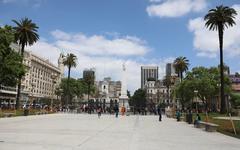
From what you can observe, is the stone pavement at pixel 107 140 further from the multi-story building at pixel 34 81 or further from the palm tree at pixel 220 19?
the multi-story building at pixel 34 81

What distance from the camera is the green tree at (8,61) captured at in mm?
49344

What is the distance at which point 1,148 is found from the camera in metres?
11.5

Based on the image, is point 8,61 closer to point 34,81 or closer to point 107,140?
point 107,140

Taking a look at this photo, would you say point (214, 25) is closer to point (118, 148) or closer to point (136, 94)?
point (118, 148)

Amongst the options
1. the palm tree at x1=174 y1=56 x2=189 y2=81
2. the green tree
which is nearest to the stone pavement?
the green tree

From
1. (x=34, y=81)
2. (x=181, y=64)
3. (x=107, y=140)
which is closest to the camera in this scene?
(x=107, y=140)

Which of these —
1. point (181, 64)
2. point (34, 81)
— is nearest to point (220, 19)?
point (181, 64)

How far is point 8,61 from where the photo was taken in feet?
170

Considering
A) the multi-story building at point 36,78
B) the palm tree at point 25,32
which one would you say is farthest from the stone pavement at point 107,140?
the multi-story building at point 36,78

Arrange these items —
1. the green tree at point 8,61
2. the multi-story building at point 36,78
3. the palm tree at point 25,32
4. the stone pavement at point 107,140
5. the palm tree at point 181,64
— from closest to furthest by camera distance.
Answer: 1. the stone pavement at point 107,140
2. the green tree at point 8,61
3. the palm tree at point 25,32
4. the palm tree at point 181,64
5. the multi-story building at point 36,78

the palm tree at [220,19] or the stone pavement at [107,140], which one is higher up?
the palm tree at [220,19]

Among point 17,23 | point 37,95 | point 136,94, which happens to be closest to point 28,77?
point 37,95

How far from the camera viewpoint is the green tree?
49344 millimetres

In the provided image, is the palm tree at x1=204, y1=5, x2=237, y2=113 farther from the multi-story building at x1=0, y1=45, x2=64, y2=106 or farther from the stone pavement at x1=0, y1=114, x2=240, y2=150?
the multi-story building at x1=0, y1=45, x2=64, y2=106
